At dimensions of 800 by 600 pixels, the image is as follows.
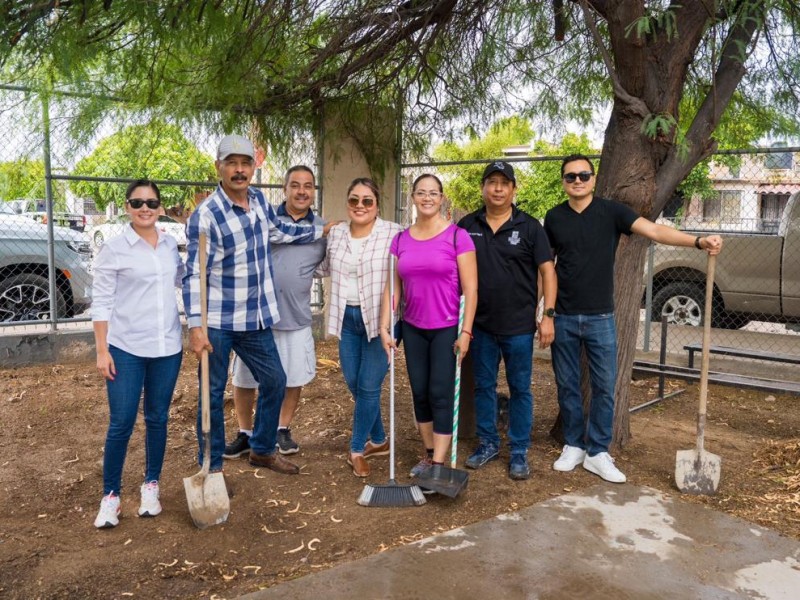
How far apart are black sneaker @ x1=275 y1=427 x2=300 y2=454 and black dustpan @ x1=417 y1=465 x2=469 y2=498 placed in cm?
109

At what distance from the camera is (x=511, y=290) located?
4469mm

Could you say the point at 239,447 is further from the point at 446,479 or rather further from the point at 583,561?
the point at 583,561

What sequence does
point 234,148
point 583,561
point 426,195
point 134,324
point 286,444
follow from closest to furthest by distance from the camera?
point 583,561, point 134,324, point 234,148, point 426,195, point 286,444

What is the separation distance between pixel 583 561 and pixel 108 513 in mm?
2331

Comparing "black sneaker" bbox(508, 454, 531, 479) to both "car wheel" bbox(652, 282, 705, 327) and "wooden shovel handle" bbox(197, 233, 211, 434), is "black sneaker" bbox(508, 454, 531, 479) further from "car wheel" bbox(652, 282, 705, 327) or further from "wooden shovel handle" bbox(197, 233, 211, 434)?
"car wheel" bbox(652, 282, 705, 327)

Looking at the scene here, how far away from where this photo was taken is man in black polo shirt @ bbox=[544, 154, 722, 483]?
4.46 metres

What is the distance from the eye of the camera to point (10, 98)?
260 inches

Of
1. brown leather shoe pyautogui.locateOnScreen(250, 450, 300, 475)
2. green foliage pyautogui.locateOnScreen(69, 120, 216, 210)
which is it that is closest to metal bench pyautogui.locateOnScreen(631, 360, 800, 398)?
brown leather shoe pyautogui.locateOnScreen(250, 450, 300, 475)

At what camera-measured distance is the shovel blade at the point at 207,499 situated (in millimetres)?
3834

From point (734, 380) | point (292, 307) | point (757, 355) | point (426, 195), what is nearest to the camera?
point (426, 195)

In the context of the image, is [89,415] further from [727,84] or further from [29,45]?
[727,84]

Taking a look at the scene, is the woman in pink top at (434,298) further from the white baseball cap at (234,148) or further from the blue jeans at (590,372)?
the white baseball cap at (234,148)

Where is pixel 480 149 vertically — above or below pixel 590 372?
above

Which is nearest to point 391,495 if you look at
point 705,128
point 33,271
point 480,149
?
point 705,128
